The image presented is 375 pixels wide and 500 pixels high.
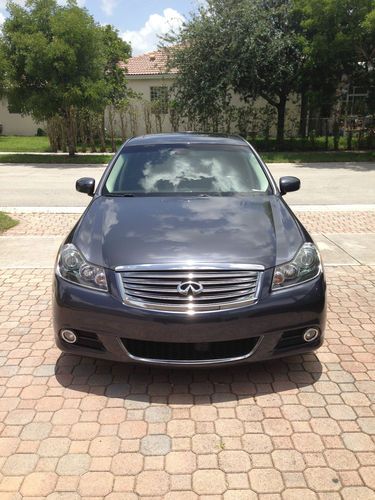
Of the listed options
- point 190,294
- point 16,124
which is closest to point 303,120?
point 16,124

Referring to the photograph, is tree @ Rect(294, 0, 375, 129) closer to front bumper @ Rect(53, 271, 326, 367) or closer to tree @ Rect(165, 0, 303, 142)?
tree @ Rect(165, 0, 303, 142)

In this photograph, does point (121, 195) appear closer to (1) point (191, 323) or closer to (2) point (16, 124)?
(1) point (191, 323)

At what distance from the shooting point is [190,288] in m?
2.95

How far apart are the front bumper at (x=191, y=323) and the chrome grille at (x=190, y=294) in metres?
0.05

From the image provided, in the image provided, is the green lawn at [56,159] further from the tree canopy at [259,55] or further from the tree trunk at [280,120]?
the tree trunk at [280,120]

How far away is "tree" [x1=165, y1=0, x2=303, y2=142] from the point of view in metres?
19.5

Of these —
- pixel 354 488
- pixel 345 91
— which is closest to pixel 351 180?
pixel 345 91

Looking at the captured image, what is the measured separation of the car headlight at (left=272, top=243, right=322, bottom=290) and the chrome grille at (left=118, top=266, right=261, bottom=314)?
0.49 ft

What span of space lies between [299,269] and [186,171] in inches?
73.1

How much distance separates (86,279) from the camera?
3.13m

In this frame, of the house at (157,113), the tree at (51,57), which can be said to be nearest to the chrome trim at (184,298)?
the tree at (51,57)

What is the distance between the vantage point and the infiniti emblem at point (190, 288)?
2949mm

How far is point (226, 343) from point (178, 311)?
0.41m

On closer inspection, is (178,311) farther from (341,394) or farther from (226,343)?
(341,394)
